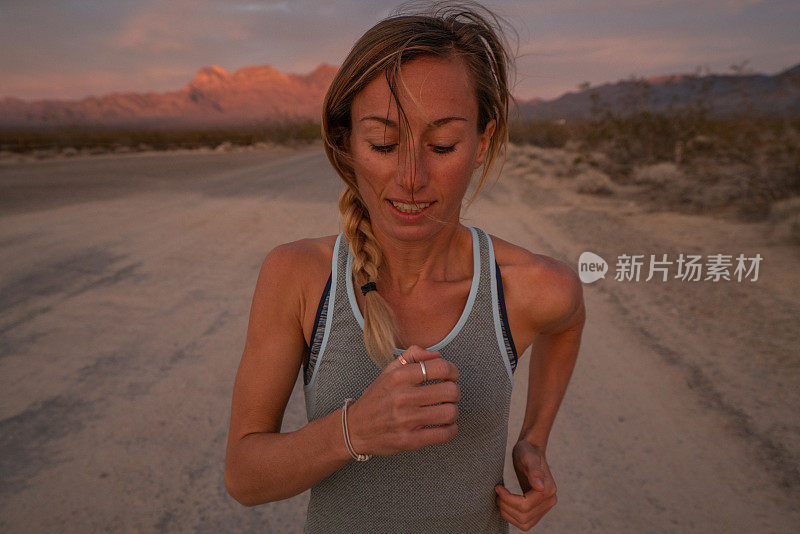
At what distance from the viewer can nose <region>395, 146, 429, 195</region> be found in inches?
49.2

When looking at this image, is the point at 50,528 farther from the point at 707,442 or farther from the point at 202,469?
the point at 707,442

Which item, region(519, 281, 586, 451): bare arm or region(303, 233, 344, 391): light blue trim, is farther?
region(519, 281, 586, 451): bare arm

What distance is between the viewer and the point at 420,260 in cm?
145

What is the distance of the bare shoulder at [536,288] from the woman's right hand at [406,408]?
475 mm

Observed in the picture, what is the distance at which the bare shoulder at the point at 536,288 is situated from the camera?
1.41m

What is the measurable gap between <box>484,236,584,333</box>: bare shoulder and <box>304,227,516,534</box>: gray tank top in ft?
0.32

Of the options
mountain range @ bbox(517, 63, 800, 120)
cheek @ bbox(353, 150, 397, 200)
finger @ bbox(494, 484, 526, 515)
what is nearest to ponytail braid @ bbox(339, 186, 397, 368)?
cheek @ bbox(353, 150, 397, 200)

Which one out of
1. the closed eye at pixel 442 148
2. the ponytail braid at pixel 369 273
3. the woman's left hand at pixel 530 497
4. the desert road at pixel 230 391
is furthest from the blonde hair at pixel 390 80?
the desert road at pixel 230 391

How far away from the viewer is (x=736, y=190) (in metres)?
8.95

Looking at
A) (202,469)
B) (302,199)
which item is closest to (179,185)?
(302,199)

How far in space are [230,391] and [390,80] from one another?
2.73 meters

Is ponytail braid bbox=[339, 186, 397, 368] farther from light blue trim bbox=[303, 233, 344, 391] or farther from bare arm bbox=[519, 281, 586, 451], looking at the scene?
bare arm bbox=[519, 281, 586, 451]

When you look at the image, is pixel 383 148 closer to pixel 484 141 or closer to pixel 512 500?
pixel 484 141

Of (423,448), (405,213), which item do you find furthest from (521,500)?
(405,213)
